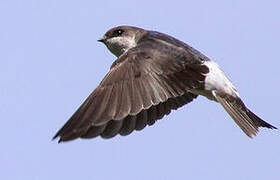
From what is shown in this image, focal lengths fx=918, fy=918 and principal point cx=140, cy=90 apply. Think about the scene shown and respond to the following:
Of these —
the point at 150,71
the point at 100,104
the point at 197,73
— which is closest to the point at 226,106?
the point at 197,73

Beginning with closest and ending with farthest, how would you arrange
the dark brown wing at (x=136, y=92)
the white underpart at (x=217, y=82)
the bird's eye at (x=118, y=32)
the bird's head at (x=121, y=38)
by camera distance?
the dark brown wing at (x=136, y=92) → the white underpart at (x=217, y=82) → the bird's head at (x=121, y=38) → the bird's eye at (x=118, y=32)

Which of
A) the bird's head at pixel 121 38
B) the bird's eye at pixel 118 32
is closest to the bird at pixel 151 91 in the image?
the bird's head at pixel 121 38

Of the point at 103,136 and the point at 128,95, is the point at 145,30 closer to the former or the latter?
the point at 128,95

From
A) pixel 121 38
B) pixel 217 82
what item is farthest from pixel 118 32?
pixel 217 82

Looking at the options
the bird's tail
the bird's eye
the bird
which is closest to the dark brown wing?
the bird

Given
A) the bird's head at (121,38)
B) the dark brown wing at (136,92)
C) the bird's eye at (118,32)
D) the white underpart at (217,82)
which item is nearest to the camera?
the dark brown wing at (136,92)

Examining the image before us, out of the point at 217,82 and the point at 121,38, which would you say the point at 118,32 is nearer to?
the point at 121,38

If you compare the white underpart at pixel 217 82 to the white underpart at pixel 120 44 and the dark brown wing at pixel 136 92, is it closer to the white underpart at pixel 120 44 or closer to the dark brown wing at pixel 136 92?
the dark brown wing at pixel 136 92

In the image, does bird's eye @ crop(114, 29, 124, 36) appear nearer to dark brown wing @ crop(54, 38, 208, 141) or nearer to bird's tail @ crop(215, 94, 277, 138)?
dark brown wing @ crop(54, 38, 208, 141)
